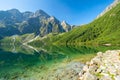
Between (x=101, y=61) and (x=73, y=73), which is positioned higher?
(x=101, y=61)

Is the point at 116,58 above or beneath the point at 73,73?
above

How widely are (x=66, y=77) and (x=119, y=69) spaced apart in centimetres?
2418

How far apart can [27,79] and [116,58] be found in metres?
28.3

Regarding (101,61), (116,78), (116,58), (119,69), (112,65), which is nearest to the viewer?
(116,78)

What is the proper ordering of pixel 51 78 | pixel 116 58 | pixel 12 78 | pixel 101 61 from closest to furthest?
pixel 116 58 < pixel 101 61 < pixel 51 78 < pixel 12 78

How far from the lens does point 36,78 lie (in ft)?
203

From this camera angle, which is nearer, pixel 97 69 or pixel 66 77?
pixel 97 69

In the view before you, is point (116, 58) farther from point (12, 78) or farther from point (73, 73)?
point (12, 78)

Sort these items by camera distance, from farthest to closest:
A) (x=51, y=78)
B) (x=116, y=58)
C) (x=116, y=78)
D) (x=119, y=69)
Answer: (x=51, y=78) < (x=116, y=58) < (x=119, y=69) < (x=116, y=78)

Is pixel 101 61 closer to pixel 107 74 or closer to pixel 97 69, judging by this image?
pixel 97 69

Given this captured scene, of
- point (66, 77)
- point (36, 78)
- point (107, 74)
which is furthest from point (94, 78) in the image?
point (36, 78)

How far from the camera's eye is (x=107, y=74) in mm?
39844

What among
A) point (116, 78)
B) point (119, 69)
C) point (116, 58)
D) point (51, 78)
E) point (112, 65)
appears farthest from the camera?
point (51, 78)

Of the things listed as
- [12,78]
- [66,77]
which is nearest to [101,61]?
[66,77]
